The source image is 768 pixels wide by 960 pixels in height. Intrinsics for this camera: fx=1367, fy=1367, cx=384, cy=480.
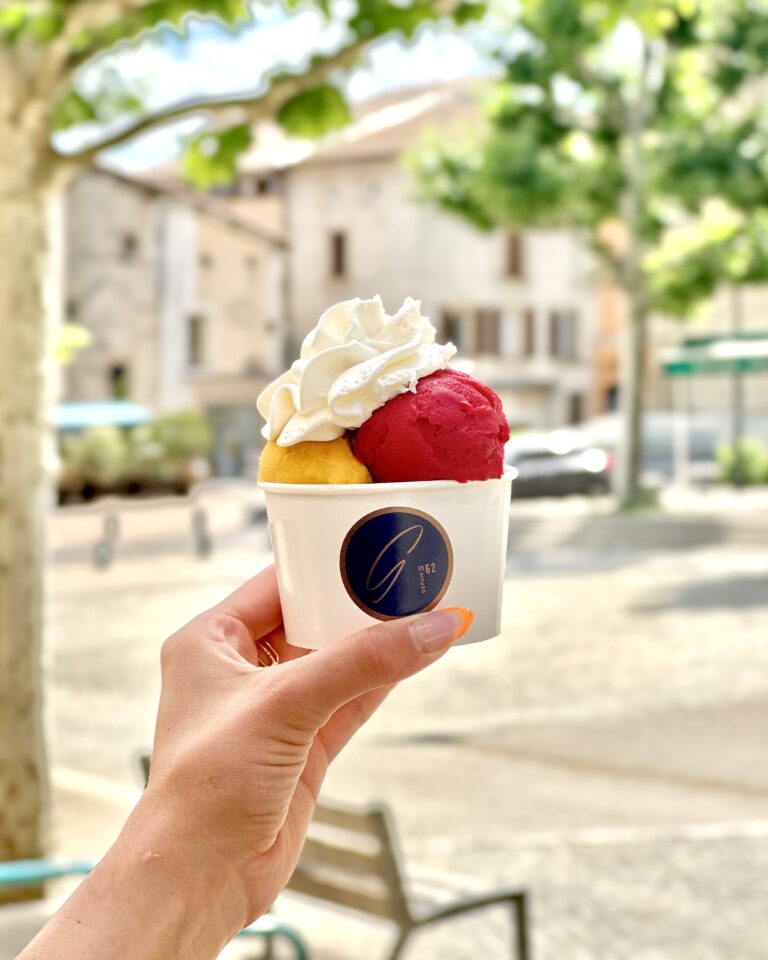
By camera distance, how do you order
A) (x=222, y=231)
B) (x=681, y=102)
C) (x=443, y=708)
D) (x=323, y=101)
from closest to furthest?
(x=323, y=101) → (x=443, y=708) → (x=681, y=102) → (x=222, y=231)

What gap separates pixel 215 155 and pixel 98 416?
3301cm

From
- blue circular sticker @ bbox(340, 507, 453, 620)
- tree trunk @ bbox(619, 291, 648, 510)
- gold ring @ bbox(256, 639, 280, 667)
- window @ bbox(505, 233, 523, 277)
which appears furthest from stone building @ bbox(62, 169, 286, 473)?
blue circular sticker @ bbox(340, 507, 453, 620)

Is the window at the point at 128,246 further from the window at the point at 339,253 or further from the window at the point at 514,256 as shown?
the window at the point at 514,256

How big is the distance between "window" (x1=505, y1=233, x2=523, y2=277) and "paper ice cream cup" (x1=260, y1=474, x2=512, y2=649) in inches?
2004

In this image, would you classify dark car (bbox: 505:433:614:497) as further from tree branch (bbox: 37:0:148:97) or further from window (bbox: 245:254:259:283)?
tree branch (bbox: 37:0:148:97)

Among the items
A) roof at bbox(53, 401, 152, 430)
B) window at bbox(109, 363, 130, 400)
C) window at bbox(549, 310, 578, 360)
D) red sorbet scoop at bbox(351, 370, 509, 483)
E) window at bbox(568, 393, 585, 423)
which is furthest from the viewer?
window at bbox(568, 393, 585, 423)

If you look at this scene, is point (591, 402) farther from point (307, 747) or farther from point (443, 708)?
point (307, 747)

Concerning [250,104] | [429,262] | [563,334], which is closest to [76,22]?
[250,104]

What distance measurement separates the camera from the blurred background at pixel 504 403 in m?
4.91

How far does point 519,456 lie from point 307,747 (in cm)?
2691

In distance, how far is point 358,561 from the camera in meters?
1.62

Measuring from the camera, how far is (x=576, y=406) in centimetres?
5384

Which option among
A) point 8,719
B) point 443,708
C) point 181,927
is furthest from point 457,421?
point 443,708

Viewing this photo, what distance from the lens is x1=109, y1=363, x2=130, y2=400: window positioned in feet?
135
